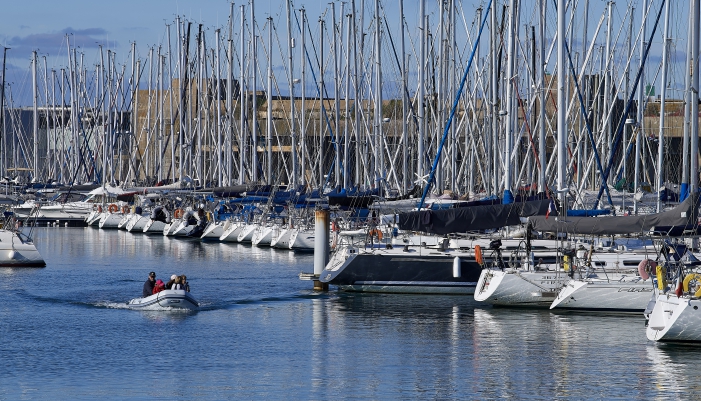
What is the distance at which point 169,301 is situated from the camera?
3672 cm

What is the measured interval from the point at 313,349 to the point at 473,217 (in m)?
10.4

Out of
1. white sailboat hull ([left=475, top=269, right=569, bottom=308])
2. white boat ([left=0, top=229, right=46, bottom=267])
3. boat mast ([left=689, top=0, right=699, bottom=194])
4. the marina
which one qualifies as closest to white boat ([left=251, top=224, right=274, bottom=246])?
the marina

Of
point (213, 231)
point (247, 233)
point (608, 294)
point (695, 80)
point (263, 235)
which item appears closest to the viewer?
point (695, 80)

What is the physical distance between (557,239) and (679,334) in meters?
8.87

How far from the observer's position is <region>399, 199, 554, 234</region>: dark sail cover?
3866cm

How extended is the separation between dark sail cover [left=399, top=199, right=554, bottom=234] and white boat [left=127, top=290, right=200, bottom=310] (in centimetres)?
754

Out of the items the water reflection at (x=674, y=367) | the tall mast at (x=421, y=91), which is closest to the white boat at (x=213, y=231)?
the tall mast at (x=421, y=91)

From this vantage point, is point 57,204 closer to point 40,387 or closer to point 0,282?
point 0,282

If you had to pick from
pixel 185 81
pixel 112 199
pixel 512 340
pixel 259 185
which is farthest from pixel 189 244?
pixel 512 340

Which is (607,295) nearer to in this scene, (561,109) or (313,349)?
(561,109)

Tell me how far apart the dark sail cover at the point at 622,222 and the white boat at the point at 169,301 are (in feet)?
34.6

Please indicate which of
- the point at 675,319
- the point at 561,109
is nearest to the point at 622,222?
the point at 561,109

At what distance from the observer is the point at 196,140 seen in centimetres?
8612

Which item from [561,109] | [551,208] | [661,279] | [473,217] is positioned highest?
[561,109]
